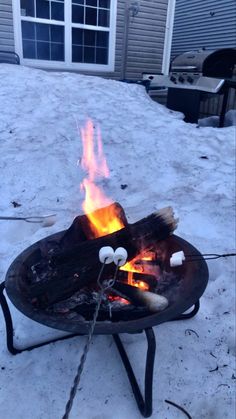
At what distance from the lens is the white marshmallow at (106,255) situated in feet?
7.34

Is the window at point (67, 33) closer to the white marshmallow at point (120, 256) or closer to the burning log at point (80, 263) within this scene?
the burning log at point (80, 263)

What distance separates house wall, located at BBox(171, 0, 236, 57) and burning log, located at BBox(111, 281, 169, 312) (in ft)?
58.5

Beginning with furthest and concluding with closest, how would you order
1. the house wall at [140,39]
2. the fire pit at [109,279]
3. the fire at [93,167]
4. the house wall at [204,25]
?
the house wall at [204,25] → the house wall at [140,39] → the fire at [93,167] → the fire pit at [109,279]

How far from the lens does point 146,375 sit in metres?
2.06

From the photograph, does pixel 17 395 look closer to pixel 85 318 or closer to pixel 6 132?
pixel 85 318

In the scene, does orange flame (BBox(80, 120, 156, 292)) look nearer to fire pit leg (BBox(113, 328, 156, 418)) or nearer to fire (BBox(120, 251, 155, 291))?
fire (BBox(120, 251, 155, 291))

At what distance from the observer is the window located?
945 cm

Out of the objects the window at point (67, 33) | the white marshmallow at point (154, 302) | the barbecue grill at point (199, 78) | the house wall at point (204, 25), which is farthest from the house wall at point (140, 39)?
the white marshmallow at point (154, 302)

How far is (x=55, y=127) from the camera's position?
20.4 feet

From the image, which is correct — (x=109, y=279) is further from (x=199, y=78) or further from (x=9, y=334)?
(x=199, y=78)

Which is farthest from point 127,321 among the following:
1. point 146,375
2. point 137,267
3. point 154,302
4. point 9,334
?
point 9,334

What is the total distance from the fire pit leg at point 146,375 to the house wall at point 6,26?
8.89 meters

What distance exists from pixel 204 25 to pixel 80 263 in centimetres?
2024

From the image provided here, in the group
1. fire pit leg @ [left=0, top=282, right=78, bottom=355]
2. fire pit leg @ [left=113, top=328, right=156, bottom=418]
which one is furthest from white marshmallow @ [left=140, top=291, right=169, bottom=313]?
fire pit leg @ [left=0, top=282, right=78, bottom=355]
